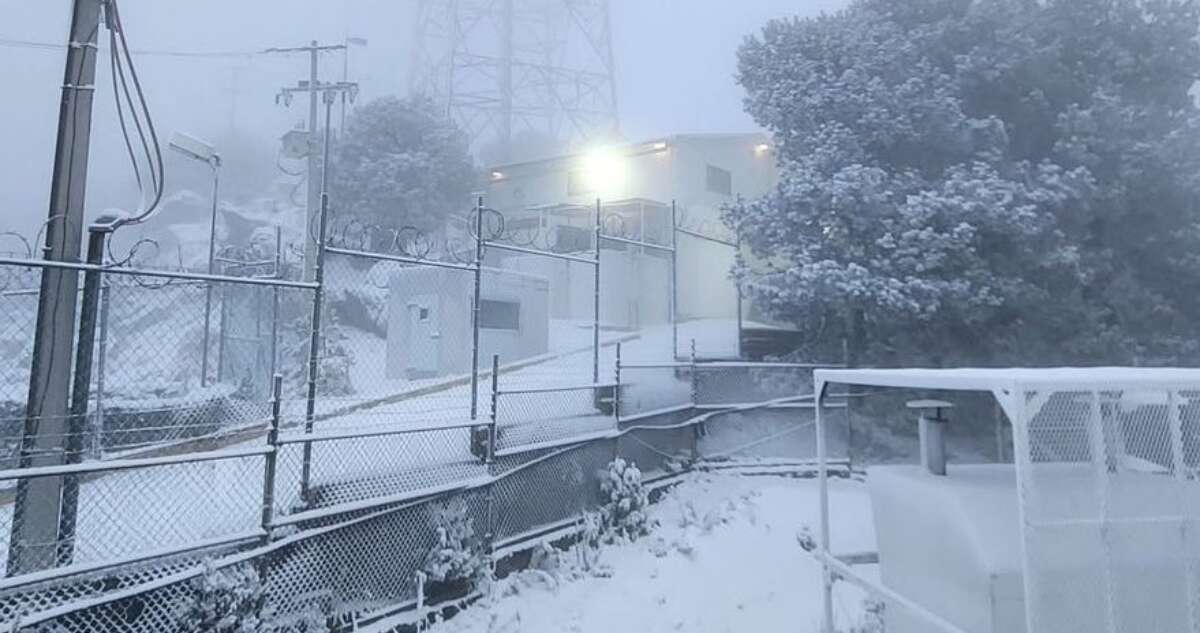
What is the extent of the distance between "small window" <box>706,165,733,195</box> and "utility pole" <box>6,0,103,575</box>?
51.8 feet

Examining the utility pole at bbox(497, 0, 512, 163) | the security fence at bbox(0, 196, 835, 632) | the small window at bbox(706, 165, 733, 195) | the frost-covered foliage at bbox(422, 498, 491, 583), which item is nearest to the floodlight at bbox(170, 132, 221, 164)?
the security fence at bbox(0, 196, 835, 632)

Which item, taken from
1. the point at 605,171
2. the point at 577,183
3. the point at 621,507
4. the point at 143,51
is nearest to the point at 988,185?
the point at 621,507

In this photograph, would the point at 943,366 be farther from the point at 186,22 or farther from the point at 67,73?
the point at 186,22

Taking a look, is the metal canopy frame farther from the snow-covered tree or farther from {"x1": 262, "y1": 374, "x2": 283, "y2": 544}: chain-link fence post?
the snow-covered tree

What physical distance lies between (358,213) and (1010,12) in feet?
58.3

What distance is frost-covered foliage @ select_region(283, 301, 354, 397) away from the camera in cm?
1090

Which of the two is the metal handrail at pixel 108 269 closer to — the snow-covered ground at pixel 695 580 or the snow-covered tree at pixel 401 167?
the snow-covered ground at pixel 695 580

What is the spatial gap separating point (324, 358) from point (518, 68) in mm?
22248

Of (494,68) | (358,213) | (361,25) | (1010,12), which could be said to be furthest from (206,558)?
(361,25)

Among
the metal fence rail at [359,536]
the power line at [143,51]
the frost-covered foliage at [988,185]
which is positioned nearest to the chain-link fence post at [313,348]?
the metal fence rail at [359,536]

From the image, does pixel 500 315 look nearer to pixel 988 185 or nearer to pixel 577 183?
pixel 988 185

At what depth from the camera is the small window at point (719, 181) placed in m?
18.5

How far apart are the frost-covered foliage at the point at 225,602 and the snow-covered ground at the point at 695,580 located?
56.5 inches

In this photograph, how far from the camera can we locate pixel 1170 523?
3246 millimetres
